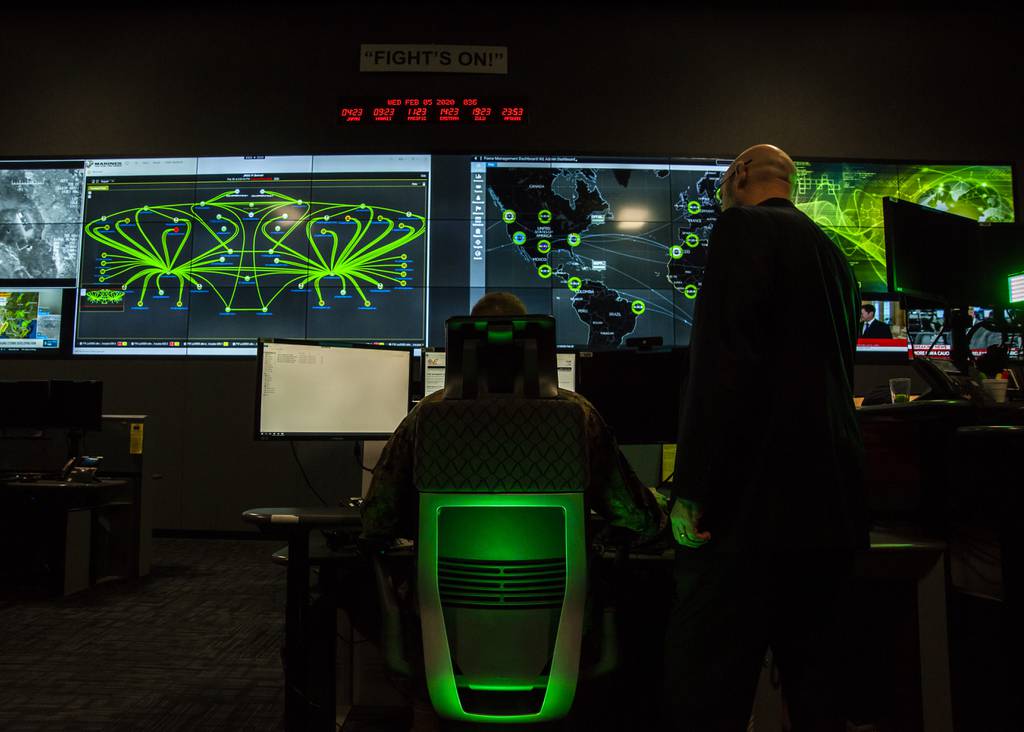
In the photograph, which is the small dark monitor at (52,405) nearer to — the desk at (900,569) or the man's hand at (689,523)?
the desk at (900,569)

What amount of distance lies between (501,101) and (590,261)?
4.48ft

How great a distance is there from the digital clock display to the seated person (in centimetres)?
389

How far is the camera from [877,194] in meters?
4.68

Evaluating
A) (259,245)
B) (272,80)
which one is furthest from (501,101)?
(259,245)

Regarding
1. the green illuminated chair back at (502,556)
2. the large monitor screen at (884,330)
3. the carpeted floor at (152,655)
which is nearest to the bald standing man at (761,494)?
the green illuminated chair back at (502,556)

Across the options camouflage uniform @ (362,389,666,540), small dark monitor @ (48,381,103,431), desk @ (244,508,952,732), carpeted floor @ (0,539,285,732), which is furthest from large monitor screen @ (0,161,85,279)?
camouflage uniform @ (362,389,666,540)

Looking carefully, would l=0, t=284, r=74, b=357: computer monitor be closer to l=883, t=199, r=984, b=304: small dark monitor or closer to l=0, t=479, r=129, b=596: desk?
l=0, t=479, r=129, b=596: desk

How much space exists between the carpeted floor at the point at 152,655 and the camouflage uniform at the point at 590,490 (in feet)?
3.70

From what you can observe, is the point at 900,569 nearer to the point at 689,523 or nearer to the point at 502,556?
the point at 689,523

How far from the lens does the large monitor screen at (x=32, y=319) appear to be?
4.57 m

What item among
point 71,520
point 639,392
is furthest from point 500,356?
point 71,520

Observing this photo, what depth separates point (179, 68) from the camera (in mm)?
4840

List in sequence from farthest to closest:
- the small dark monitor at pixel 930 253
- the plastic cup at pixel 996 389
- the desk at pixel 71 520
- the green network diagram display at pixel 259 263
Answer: the green network diagram display at pixel 259 263 → the desk at pixel 71 520 → the small dark monitor at pixel 930 253 → the plastic cup at pixel 996 389

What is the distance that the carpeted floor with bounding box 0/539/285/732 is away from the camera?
1.94 metres
